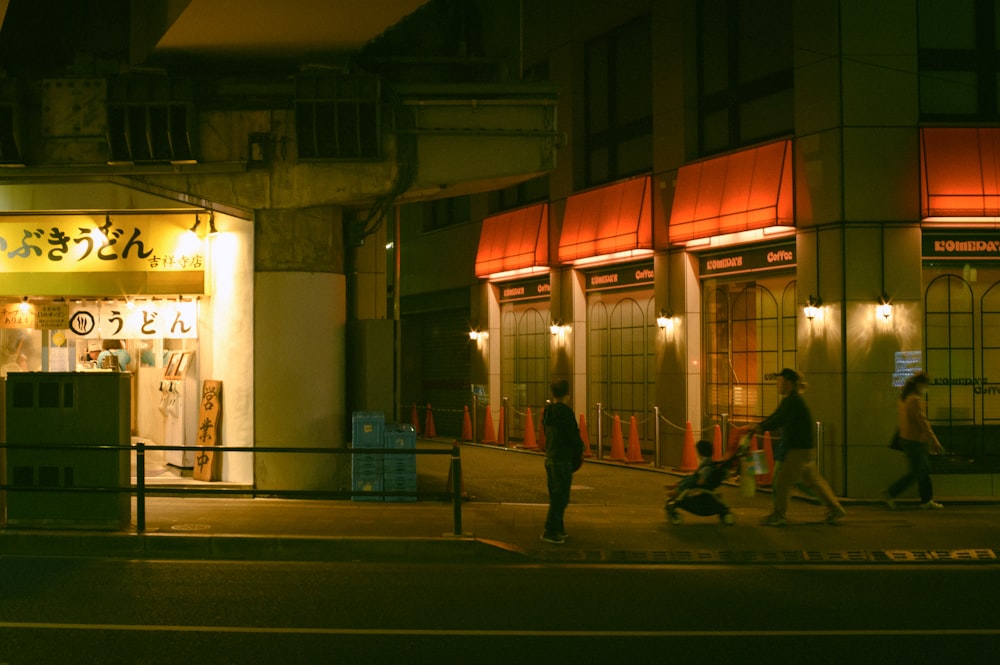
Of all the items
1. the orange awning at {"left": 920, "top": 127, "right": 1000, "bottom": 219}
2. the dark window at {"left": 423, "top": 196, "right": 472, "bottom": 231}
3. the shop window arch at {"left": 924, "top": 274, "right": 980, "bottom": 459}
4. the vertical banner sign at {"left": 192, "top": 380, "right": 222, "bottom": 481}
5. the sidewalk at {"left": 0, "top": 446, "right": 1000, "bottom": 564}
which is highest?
the dark window at {"left": 423, "top": 196, "right": 472, "bottom": 231}

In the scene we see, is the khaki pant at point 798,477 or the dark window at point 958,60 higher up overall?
the dark window at point 958,60

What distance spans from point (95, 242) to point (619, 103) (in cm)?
1063

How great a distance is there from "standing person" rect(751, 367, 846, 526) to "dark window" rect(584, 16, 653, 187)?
27.0 feet

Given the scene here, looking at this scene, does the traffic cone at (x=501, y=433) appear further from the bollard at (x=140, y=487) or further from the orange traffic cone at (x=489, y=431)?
the bollard at (x=140, y=487)

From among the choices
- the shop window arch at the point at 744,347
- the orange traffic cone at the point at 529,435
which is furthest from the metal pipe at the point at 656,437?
the orange traffic cone at the point at 529,435

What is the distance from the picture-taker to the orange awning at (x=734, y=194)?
16.0m

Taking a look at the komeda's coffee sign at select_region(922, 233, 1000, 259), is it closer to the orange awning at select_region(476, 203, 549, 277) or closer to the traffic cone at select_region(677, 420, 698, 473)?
the traffic cone at select_region(677, 420, 698, 473)

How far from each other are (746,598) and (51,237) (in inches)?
491

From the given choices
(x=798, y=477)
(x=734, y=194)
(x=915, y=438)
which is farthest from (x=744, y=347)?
(x=798, y=477)

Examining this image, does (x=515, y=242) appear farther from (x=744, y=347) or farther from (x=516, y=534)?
(x=516, y=534)

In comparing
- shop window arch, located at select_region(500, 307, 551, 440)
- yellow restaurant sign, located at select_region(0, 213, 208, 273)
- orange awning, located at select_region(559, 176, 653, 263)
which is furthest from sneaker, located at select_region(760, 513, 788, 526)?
shop window arch, located at select_region(500, 307, 551, 440)

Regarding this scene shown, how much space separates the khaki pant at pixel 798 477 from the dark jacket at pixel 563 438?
2.88m

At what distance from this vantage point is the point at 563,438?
12.0 meters

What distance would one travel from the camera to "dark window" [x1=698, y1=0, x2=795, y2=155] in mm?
16891
